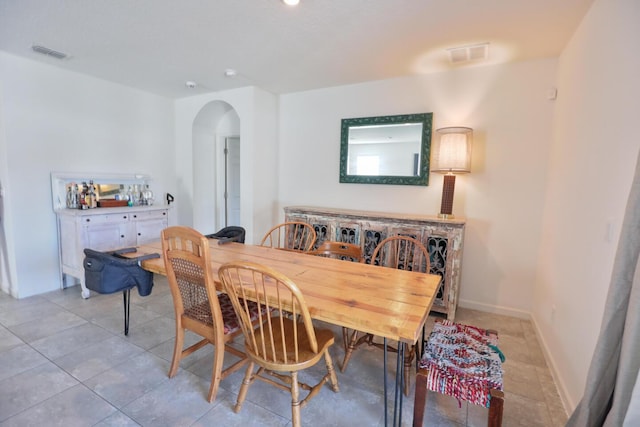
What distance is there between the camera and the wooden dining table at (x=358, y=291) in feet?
4.25

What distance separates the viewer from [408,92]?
11.1 ft

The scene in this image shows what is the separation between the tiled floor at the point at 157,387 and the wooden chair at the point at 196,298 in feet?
0.57

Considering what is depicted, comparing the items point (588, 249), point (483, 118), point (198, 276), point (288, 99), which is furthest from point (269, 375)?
point (288, 99)

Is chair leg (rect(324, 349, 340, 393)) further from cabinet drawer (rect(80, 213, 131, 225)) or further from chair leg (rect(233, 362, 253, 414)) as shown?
cabinet drawer (rect(80, 213, 131, 225))

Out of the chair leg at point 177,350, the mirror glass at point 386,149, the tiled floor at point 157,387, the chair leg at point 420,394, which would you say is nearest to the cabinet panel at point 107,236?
the tiled floor at point 157,387

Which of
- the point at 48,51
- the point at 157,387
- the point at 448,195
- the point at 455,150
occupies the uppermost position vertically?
→ the point at 48,51

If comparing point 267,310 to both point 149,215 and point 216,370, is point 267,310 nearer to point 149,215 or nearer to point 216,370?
point 216,370

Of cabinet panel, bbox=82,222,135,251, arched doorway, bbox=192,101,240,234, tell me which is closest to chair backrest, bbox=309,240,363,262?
cabinet panel, bbox=82,222,135,251

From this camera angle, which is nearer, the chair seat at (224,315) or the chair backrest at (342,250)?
Result: the chair seat at (224,315)

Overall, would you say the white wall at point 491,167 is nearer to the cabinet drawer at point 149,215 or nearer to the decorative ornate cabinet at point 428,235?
the decorative ornate cabinet at point 428,235

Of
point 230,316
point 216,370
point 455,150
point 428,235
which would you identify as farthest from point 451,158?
point 216,370

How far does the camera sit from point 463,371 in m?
1.43

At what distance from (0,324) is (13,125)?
1.94 meters

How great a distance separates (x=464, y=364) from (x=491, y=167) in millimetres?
2273
